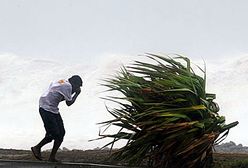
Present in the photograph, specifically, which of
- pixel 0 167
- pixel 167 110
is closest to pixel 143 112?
pixel 167 110

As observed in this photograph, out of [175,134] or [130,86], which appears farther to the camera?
[130,86]

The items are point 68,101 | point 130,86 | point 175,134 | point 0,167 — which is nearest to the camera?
point 175,134

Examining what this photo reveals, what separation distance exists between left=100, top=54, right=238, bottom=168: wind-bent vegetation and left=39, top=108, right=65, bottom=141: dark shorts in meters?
1.56

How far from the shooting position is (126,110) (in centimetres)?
722

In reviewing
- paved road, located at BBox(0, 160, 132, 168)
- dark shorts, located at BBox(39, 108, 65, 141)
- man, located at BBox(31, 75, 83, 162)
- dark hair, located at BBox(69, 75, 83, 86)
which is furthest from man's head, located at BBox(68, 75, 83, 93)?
paved road, located at BBox(0, 160, 132, 168)

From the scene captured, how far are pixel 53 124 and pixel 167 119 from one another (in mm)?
2443

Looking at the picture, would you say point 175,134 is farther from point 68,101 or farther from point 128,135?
point 68,101

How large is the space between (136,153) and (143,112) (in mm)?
559

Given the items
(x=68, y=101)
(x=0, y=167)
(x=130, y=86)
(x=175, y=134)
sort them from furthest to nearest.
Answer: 1. (x=68, y=101)
2. (x=0, y=167)
3. (x=130, y=86)
4. (x=175, y=134)

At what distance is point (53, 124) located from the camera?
8.55m

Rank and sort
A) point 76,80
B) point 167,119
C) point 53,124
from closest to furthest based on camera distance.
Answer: point 167,119 < point 53,124 < point 76,80

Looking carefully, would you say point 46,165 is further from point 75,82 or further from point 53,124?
point 75,82

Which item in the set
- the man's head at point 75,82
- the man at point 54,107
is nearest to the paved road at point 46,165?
the man at point 54,107

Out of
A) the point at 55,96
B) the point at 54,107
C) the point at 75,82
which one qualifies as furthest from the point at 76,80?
the point at 54,107
